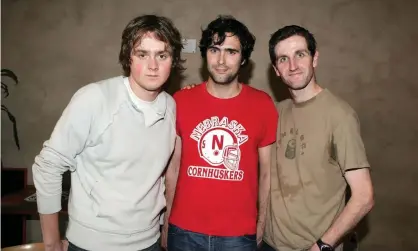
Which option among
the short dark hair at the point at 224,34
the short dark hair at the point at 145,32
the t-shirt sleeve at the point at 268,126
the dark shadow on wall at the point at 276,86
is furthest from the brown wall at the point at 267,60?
the short dark hair at the point at 145,32

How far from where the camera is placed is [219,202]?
1905 mm

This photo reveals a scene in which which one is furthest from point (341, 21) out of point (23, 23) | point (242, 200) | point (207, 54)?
point (23, 23)

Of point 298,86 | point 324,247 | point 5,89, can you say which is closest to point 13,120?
point 5,89

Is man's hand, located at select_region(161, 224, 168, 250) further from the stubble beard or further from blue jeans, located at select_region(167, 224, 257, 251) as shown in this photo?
the stubble beard

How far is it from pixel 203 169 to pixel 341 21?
1.95 meters

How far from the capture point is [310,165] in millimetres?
1784

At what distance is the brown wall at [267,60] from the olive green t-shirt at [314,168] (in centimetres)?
140

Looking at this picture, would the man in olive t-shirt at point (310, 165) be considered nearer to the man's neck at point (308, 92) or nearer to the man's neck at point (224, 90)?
the man's neck at point (308, 92)

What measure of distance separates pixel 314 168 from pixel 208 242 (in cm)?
64

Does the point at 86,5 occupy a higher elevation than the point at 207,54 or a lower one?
higher

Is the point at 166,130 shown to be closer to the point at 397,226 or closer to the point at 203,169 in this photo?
the point at 203,169

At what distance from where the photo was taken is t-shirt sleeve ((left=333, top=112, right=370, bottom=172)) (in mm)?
1644

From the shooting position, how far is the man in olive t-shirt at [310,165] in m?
1.67

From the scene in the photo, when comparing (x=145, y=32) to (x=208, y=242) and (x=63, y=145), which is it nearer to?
(x=63, y=145)
